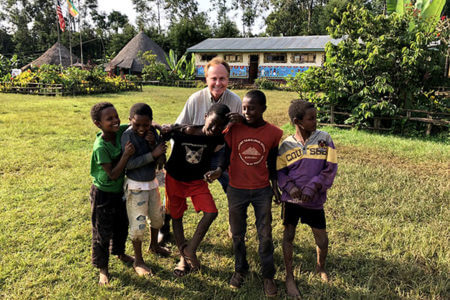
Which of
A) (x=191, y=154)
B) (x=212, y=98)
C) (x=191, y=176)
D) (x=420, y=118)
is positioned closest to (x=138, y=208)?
(x=191, y=176)

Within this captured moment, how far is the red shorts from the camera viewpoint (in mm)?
2922

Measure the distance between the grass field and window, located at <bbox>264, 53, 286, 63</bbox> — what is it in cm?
2396

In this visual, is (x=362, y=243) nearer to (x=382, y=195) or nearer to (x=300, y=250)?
(x=300, y=250)

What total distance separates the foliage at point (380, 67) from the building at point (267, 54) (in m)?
17.4

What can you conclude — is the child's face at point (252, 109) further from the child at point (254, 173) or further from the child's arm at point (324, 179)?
the child's arm at point (324, 179)

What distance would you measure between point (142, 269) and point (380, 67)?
8895 mm

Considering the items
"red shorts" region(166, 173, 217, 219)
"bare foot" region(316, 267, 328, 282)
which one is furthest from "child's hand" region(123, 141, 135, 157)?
"bare foot" region(316, 267, 328, 282)

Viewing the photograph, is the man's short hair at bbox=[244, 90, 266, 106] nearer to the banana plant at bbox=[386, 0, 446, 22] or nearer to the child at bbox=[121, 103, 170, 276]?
the child at bbox=[121, 103, 170, 276]

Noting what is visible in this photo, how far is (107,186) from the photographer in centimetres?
271

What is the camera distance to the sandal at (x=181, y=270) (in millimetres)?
2920

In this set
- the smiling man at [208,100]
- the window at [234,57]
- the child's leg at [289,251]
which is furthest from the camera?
the window at [234,57]

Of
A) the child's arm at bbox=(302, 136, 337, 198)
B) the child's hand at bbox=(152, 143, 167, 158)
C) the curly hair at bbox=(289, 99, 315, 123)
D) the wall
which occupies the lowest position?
the child's arm at bbox=(302, 136, 337, 198)

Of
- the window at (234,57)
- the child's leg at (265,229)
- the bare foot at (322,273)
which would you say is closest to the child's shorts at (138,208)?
the child's leg at (265,229)

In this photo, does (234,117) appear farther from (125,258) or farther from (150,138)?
(125,258)
